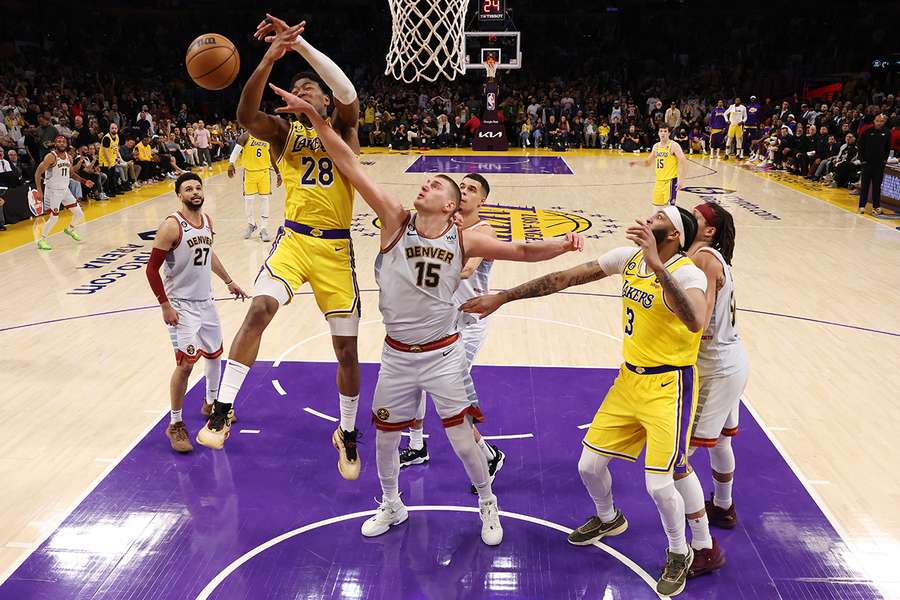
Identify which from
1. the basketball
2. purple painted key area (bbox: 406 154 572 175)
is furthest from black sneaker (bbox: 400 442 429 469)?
purple painted key area (bbox: 406 154 572 175)

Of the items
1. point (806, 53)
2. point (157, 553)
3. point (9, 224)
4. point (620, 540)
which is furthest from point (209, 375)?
point (806, 53)

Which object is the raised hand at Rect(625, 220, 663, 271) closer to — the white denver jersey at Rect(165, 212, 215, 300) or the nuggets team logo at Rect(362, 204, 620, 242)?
the white denver jersey at Rect(165, 212, 215, 300)

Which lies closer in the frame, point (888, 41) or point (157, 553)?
point (157, 553)

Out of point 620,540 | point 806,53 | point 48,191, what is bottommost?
point 620,540

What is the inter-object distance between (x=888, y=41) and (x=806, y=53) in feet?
9.69

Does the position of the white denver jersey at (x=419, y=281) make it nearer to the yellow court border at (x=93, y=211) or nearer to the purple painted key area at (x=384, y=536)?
the purple painted key area at (x=384, y=536)

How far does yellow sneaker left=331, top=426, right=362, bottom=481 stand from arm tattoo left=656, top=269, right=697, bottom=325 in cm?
226

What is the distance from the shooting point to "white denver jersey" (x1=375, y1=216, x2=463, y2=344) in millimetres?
3830

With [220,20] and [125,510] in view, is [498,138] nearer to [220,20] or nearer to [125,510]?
[220,20]

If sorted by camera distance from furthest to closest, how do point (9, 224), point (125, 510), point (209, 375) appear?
1. point (9, 224)
2. point (209, 375)
3. point (125, 510)

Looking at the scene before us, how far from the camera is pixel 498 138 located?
26156 millimetres

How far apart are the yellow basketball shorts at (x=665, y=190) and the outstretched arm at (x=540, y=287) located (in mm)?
9435

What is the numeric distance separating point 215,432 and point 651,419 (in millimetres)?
2343

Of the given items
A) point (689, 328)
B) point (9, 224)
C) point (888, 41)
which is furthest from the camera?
point (888, 41)
